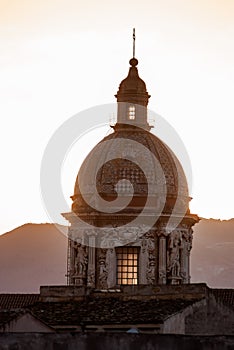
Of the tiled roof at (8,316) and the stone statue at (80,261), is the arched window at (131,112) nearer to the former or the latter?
the stone statue at (80,261)

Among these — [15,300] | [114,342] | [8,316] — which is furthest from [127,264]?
[114,342]

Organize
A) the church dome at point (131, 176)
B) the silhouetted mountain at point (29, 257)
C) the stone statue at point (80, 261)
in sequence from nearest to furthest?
the church dome at point (131, 176)
the stone statue at point (80, 261)
the silhouetted mountain at point (29, 257)

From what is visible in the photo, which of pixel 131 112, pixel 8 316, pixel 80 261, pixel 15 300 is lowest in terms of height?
pixel 8 316

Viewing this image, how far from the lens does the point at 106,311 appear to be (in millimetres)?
41125

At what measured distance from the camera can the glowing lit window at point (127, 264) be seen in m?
52.8

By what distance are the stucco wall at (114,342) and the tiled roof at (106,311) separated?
51.5 feet

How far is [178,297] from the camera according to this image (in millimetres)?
44750

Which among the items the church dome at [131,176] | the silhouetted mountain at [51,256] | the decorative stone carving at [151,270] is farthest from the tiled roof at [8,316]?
the silhouetted mountain at [51,256]

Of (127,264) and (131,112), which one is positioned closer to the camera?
(127,264)

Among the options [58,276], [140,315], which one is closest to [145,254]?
[140,315]

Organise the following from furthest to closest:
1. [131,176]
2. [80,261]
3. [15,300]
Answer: [15,300]
[80,261]
[131,176]

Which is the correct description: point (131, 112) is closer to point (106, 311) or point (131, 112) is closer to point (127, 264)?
point (127, 264)

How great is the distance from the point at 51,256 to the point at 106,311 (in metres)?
106

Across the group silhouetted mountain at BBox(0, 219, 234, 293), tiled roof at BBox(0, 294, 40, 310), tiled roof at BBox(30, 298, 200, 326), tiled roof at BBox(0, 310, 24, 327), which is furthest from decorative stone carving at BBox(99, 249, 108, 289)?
silhouetted mountain at BBox(0, 219, 234, 293)
